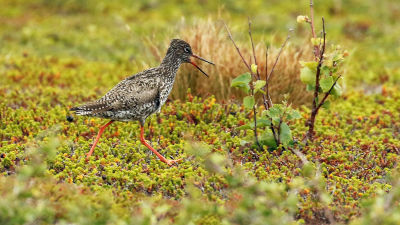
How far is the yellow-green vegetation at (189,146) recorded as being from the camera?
5094 millimetres

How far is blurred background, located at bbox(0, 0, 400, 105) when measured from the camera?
917 centimetres

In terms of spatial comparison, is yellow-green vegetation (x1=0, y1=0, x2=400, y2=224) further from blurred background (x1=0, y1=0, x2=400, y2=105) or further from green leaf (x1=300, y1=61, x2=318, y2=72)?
green leaf (x1=300, y1=61, x2=318, y2=72)

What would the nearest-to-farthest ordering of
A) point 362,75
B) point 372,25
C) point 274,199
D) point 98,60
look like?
point 274,199 < point 362,75 < point 98,60 < point 372,25

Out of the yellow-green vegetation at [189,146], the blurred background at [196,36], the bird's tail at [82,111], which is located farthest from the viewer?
the blurred background at [196,36]

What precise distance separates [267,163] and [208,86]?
252cm

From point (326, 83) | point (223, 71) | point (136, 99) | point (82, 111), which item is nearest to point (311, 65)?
point (326, 83)

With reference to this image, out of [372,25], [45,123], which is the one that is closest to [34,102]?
[45,123]

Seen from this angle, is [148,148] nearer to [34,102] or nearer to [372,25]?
[34,102]

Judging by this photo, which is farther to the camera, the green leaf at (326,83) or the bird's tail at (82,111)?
the green leaf at (326,83)

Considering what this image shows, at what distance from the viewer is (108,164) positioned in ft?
21.6

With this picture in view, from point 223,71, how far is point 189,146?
125 inches

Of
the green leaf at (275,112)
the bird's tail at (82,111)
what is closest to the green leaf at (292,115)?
the green leaf at (275,112)

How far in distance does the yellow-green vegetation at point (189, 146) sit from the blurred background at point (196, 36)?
5cm

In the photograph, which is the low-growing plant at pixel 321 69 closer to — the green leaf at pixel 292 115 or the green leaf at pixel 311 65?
the green leaf at pixel 311 65
